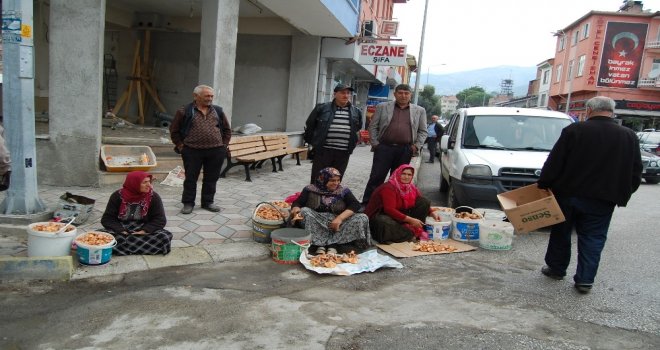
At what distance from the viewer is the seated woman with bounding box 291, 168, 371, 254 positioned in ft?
17.6

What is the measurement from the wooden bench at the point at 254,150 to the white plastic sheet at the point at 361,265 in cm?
452

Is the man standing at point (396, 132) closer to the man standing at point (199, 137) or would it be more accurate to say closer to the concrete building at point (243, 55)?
the man standing at point (199, 137)

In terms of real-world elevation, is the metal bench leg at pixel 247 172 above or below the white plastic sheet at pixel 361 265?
above

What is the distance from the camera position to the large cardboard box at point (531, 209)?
15.0 ft

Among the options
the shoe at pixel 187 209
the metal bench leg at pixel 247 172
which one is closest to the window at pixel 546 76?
the metal bench leg at pixel 247 172

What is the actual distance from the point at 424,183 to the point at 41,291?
9.35m

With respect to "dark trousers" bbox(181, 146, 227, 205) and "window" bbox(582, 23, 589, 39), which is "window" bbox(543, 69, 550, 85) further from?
"dark trousers" bbox(181, 146, 227, 205)

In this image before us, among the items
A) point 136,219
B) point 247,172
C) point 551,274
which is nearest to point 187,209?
point 136,219

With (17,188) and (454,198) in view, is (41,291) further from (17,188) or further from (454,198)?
(454,198)

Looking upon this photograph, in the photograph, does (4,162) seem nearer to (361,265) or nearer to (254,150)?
(361,265)

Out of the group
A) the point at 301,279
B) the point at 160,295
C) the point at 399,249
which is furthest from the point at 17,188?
the point at 399,249

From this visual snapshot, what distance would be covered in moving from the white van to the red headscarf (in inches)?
171

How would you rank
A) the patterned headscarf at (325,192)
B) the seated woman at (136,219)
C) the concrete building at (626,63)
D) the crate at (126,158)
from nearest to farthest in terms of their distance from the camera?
the seated woman at (136,219) < the patterned headscarf at (325,192) < the crate at (126,158) < the concrete building at (626,63)

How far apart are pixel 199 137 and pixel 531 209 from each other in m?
3.97
